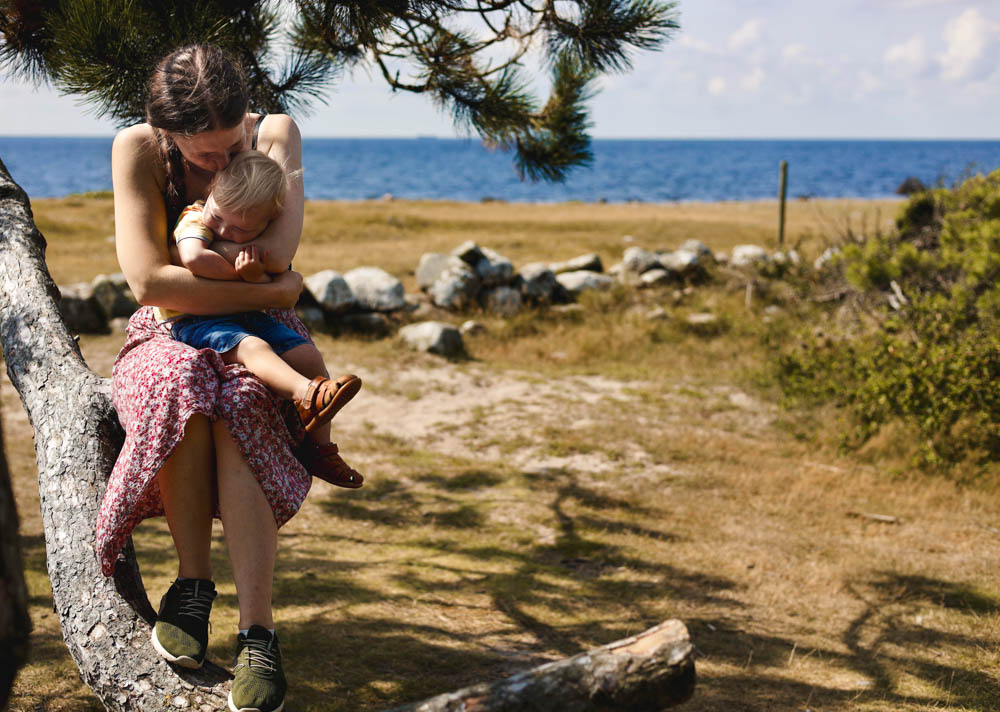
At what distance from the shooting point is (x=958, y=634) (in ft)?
13.0

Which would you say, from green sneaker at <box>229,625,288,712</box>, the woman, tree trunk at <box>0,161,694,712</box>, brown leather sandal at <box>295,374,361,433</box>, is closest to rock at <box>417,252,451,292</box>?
tree trunk at <box>0,161,694,712</box>

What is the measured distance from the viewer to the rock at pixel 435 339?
918 centimetres

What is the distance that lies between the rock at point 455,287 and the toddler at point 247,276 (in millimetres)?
8076

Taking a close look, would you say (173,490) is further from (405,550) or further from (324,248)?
(324,248)

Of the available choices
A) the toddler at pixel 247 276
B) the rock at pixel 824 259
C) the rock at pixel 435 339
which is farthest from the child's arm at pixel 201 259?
the rock at pixel 824 259

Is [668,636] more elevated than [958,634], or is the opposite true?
[668,636]

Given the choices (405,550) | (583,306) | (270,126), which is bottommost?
(405,550)

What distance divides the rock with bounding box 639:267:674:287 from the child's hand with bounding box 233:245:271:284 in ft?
31.7

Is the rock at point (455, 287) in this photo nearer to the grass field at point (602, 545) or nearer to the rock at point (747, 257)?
the grass field at point (602, 545)

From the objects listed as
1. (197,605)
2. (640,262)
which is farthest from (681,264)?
(197,605)

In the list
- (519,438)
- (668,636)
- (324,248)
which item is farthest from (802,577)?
(324,248)

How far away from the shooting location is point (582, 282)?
11.6 meters

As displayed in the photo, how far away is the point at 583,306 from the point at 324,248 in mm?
6134

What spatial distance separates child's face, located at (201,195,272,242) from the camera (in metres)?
2.48
